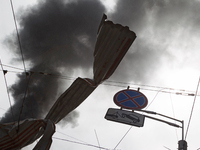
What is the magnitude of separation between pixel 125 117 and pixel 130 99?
97cm

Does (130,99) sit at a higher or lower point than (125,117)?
higher

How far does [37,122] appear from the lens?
6.82m

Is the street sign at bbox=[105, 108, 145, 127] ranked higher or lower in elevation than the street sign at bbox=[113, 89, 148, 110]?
lower

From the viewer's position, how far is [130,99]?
6.98 m

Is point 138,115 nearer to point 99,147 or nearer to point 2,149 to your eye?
point 99,147

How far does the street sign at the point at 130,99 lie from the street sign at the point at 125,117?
431 millimetres

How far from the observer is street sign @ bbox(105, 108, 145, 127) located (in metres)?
6.00

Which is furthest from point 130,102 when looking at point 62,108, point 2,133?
point 2,133

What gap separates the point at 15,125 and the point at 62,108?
1779 mm

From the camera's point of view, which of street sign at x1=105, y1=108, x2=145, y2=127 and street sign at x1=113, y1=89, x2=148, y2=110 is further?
street sign at x1=113, y1=89, x2=148, y2=110

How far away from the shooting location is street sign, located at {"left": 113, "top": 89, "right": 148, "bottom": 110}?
673 cm

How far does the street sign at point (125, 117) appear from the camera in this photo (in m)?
6.00

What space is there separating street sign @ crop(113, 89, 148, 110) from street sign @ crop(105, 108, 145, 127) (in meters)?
0.43

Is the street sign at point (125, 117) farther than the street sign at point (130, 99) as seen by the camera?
No
